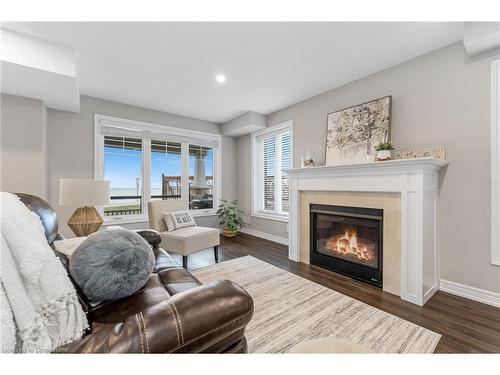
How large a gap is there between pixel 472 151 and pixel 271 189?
2915mm

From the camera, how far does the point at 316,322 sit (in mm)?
1748

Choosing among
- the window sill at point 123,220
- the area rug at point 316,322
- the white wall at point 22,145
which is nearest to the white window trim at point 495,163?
the area rug at point 316,322

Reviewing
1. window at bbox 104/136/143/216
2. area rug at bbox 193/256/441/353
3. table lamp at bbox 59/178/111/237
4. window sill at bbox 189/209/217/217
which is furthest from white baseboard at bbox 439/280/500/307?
window at bbox 104/136/143/216

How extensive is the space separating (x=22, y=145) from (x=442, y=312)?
187 inches

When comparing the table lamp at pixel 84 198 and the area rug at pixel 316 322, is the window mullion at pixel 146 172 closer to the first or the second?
the table lamp at pixel 84 198

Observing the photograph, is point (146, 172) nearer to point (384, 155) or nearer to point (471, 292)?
point (384, 155)

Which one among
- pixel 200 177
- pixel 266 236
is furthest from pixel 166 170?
pixel 266 236

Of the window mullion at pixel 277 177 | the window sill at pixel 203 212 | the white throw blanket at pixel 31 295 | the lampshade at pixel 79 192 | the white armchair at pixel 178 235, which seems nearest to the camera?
the white throw blanket at pixel 31 295

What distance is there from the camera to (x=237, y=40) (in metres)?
2.12

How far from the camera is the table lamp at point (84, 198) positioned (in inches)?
88.8

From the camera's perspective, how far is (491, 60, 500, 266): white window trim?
6.38 ft

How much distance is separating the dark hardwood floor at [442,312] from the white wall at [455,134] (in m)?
0.29
